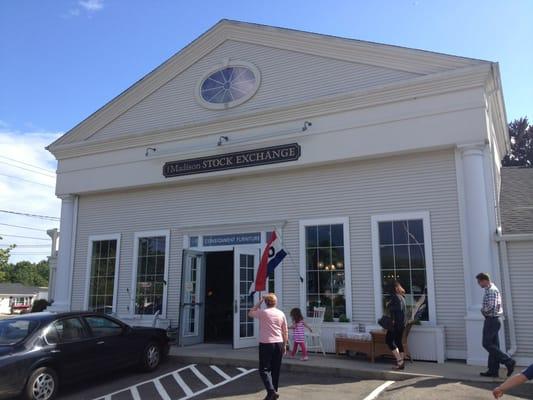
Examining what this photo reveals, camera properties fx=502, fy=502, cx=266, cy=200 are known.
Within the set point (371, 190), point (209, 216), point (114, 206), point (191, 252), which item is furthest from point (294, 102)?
point (114, 206)

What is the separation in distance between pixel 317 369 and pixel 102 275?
7955 mm

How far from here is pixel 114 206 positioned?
14719 millimetres

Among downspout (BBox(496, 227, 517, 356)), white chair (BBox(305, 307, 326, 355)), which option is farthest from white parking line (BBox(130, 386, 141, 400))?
downspout (BBox(496, 227, 517, 356))

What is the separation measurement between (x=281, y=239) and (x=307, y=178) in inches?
62.1

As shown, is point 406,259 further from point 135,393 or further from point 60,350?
point 60,350

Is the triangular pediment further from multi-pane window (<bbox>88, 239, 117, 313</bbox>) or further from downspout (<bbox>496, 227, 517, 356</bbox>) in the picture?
downspout (<bbox>496, 227, 517, 356</bbox>)

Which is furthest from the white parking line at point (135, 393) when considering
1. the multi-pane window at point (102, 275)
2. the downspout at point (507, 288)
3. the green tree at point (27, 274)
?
the green tree at point (27, 274)

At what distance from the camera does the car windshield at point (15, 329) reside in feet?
24.7

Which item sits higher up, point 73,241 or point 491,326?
point 73,241

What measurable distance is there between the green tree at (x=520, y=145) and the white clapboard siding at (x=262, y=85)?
26.6m

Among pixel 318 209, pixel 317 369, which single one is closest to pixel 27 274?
pixel 318 209

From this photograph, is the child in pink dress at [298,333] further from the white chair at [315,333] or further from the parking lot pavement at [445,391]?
the parking lot pavement at [445,391]

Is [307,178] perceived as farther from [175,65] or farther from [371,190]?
[175,65]

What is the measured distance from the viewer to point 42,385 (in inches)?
292
